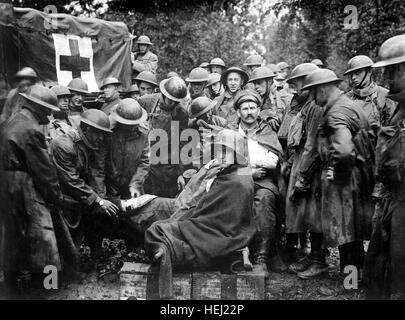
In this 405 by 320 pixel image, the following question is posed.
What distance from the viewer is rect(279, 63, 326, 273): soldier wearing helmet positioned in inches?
229

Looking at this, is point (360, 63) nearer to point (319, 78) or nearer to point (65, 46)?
point (319, 78)

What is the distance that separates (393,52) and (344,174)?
1.33 meters

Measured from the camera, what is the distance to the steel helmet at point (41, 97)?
539cm

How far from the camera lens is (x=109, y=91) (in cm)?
804

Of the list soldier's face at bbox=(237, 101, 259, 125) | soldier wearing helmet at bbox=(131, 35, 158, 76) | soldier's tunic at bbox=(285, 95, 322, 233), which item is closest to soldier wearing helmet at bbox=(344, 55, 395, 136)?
soldier's tunic at bbox=(285, 95, 322, 233)

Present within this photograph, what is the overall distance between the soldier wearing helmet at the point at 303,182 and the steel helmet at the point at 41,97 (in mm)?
2592

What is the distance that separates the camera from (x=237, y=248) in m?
5.34

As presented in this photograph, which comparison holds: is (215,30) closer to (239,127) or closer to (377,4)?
(377,4)

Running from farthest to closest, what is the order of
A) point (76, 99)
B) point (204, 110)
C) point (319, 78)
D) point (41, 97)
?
point (76, 99), point (204, 110), point (319, 78), point (41, 97)

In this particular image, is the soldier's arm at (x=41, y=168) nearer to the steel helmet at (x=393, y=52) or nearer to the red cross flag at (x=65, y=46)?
the red cross flag at (x=65, y=46)

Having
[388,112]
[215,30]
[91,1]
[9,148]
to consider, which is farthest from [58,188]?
[215,30]

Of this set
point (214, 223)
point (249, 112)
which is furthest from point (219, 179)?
point (249, 112)

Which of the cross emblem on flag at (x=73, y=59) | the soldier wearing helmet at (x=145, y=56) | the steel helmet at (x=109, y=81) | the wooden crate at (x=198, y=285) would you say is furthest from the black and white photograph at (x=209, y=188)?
the soldier wearing helmet at (x=145, y=56)

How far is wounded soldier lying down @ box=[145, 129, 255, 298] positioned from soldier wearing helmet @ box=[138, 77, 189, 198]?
789 mm
